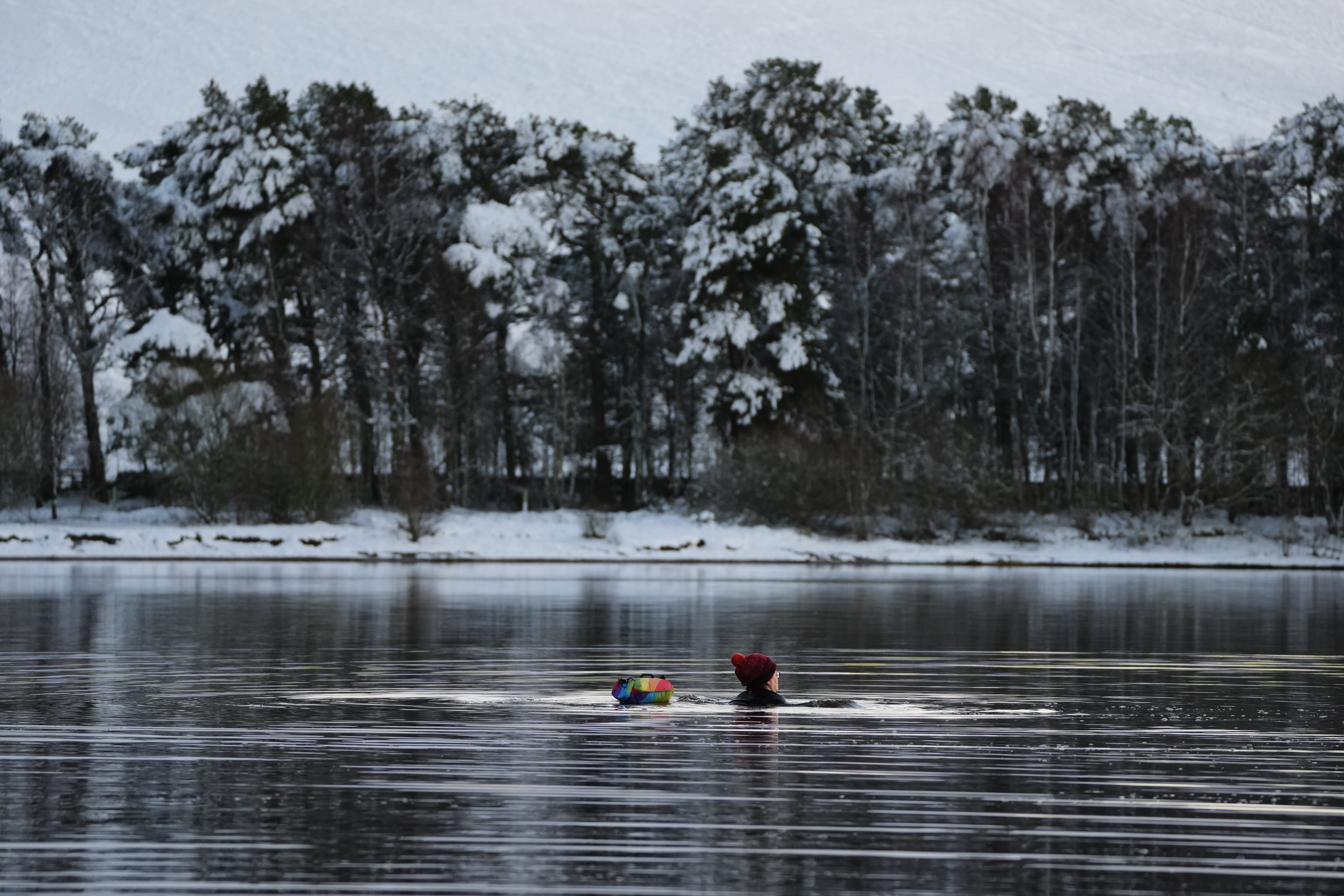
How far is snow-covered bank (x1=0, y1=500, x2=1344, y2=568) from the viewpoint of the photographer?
4794 cm

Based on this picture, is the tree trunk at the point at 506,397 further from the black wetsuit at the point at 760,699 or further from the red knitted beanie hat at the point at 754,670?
the red knitted beanie hat at the point at 754,670

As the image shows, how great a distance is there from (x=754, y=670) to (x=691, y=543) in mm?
36907

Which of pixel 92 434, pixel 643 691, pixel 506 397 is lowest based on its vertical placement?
pixel 643 691

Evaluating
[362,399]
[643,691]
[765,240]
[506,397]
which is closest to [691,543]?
[765,240]

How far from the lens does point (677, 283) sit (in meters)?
65.2

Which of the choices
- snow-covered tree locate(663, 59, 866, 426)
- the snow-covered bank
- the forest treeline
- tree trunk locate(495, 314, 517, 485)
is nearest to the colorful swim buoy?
the snow-covered bank

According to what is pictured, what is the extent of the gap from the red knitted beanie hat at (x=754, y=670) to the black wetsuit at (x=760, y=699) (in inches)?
2.1

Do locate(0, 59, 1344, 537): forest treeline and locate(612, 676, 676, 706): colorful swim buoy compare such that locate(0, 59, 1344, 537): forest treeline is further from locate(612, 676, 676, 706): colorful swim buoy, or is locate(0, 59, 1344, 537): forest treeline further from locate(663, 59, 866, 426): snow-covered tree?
locate(612, 676, 676, 706): colorful swim buoy

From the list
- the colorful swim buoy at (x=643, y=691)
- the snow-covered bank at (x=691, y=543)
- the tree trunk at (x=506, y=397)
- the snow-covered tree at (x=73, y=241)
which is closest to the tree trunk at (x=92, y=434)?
the snow-covered tree at (x=73, y=241)

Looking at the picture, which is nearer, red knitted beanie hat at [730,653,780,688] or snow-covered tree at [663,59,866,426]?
red knitted beanie hat at [730,653,780,688]

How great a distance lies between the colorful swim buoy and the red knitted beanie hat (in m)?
0.53

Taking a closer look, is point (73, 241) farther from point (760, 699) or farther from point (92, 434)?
point (760, 699)

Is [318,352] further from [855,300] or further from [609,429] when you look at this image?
[855,300]

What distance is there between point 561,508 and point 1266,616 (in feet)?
120
